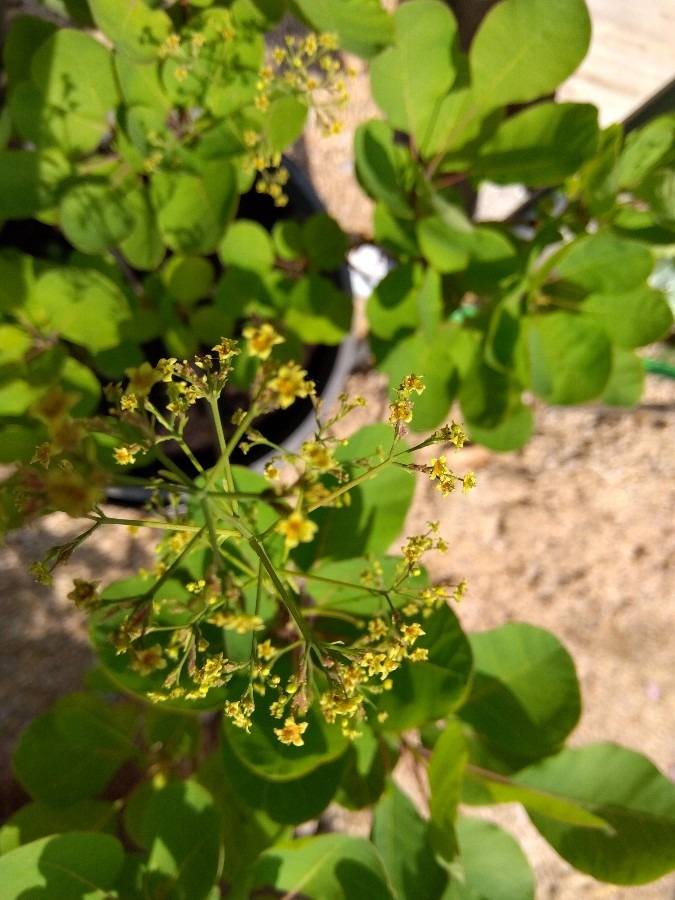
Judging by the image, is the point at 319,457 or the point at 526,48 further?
the point at 526,48

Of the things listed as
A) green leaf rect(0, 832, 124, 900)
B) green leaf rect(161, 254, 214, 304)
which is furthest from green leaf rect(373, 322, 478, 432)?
green leaf rect(0, 832, 124, 900)

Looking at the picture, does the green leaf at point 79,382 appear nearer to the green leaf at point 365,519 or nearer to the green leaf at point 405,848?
the green leaf at point 365,519

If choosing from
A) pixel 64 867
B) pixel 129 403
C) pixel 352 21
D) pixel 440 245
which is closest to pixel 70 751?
pixel 64 867

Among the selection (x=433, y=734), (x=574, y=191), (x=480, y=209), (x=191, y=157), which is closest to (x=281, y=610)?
(x=433, y=734)

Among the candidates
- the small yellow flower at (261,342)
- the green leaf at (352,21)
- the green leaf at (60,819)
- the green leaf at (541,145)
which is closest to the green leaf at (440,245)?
the green leaf at (541,145)

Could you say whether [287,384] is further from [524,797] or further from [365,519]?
[524,797]

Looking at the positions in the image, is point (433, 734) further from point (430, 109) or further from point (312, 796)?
point (430, 109)
